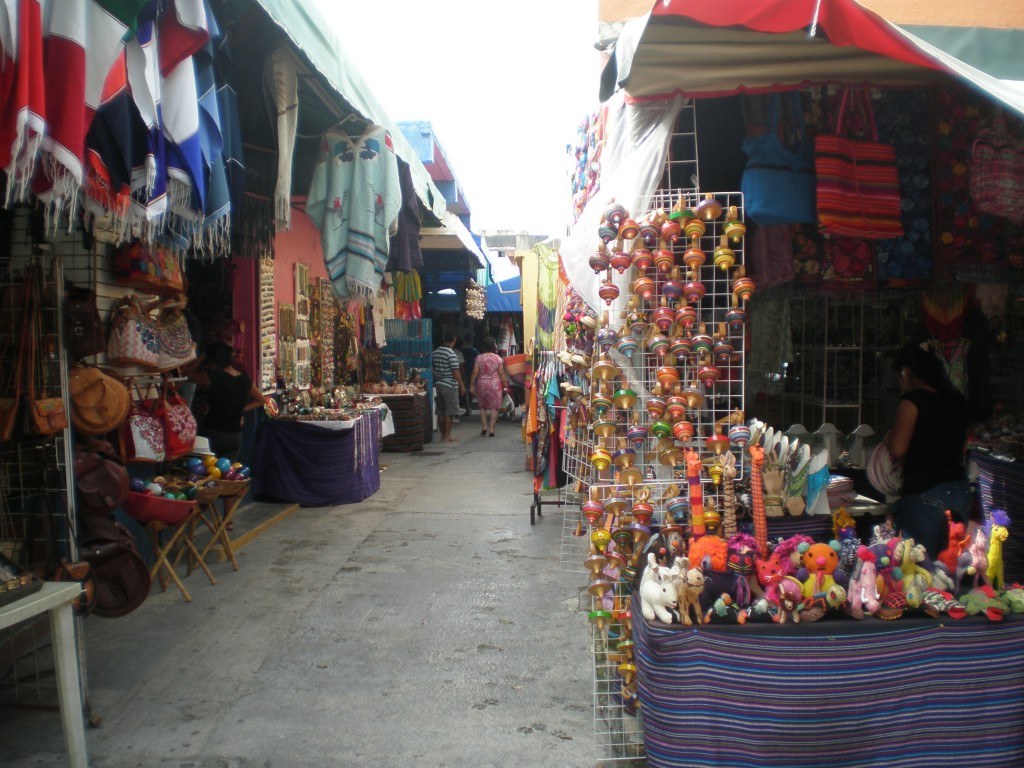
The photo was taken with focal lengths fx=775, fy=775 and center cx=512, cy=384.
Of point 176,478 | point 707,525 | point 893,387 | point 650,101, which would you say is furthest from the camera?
point 893,387

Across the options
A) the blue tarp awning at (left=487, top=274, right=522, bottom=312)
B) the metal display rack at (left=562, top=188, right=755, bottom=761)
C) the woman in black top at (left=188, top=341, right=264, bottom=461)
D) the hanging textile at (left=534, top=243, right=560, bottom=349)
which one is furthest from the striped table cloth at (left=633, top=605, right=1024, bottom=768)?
the blue tarp awning at (left=487, top=274, right=522, bottom=312)

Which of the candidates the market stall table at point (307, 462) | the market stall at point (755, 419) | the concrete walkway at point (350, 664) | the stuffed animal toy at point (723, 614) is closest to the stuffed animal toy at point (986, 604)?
the market stall at point (755, 419)

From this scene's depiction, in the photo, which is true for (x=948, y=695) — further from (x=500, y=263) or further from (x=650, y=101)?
(x=500, y=263)

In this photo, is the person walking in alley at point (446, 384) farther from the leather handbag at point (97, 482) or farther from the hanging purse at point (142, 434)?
the leather handbag at point (97, 482)

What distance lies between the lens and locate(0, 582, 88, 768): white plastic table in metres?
2.68

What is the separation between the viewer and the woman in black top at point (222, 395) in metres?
5.94

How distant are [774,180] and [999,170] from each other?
993 mm

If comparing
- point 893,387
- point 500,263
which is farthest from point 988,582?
point 500,263

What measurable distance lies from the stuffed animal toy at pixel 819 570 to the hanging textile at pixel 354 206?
11.1 feet

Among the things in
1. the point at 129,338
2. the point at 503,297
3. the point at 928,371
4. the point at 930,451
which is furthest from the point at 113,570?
the point at 503,297

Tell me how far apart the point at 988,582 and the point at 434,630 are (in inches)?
108

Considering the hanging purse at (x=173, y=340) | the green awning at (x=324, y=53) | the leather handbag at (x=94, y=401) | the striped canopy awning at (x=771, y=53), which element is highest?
the green awning at (x=324, y=53)

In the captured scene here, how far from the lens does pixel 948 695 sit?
2.48 meters

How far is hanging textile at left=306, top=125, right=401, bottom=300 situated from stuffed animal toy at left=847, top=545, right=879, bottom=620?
349 cm
